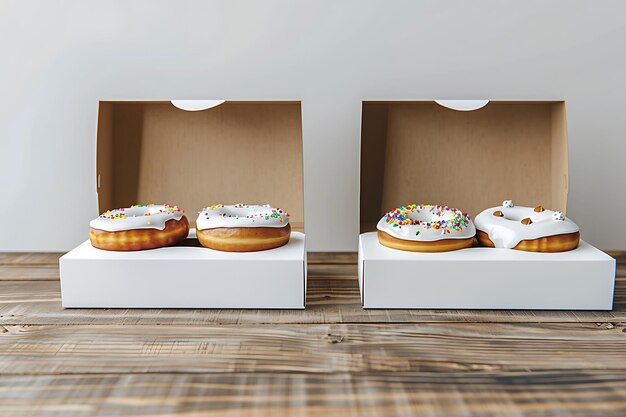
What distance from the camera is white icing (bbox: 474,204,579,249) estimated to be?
3.49 feet

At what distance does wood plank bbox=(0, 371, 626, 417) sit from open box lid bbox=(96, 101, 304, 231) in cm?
61

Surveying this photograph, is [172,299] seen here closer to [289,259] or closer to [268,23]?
[289,259]

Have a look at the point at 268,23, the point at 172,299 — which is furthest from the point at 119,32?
the point at 172,299

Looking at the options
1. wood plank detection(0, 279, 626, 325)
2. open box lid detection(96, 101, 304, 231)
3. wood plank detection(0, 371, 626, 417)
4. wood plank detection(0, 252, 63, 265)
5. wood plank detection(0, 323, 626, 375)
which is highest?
open box lid detection(96, 101, 304, 231)

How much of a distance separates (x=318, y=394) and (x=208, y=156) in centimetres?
79

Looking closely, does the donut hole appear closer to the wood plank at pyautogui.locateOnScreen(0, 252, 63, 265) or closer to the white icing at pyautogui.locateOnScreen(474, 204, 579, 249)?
the white icing at pyautogui.locateOnScreen(474, 204, 579, 249)

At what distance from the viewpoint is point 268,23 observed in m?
1.38

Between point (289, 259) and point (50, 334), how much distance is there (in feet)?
1.44

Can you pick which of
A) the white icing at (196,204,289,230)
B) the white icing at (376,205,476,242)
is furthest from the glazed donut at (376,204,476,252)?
the white icing at (196,204,289,230)

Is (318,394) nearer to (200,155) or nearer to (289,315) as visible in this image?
(289,315)

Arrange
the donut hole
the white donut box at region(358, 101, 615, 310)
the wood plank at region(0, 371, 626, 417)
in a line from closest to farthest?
the wood plank at region(0, 371, 626, 417)
the donut hole
the white donut box at region(358, 101, 615, 310)

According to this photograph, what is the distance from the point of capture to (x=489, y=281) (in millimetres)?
1033

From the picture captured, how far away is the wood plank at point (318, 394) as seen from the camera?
0.71m

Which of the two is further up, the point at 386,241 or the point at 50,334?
the point at 386,241
